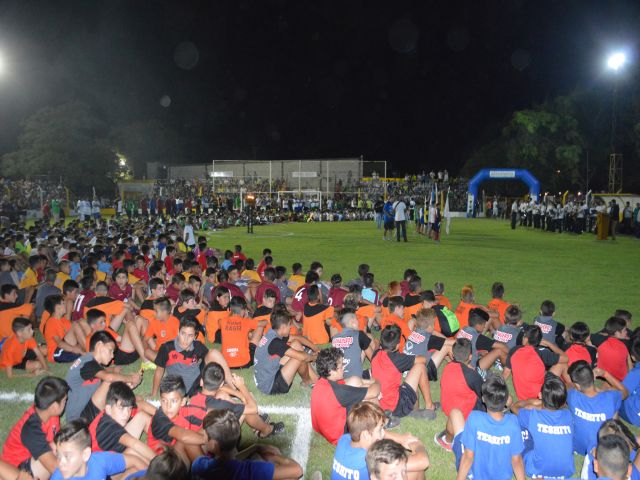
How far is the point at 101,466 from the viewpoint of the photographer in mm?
3736

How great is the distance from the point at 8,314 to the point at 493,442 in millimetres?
6888

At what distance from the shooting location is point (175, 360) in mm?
6086

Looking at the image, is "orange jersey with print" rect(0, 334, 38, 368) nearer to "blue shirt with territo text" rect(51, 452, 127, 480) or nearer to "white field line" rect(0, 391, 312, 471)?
"white field line" rect(0, 391, 312, 471)

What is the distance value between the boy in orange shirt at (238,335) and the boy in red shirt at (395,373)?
220 centimetres

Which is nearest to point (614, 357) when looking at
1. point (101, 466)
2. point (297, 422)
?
point (297, 422)

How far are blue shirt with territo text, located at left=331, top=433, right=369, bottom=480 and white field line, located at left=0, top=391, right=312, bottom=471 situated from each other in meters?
1.26

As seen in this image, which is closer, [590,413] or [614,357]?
[590,413]

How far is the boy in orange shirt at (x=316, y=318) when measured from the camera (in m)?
8.23

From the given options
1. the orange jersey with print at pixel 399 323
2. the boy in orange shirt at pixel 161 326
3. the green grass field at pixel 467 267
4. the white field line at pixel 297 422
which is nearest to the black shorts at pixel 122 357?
the boy in orange shirt at pixel 161 326

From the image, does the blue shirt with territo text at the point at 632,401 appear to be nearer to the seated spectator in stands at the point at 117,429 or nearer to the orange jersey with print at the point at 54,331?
the seated spectator in stands at the point at 117,429

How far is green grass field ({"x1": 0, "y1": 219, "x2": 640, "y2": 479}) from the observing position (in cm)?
600

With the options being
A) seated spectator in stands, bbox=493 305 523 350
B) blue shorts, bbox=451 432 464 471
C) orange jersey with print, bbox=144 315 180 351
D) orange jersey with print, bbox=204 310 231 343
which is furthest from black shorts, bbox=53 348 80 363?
seated spectator in stands, bbox=493 305 523 350

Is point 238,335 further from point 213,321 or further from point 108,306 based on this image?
point 108,306

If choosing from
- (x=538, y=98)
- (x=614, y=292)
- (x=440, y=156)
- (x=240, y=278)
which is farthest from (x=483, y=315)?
(x=440, y=156)
